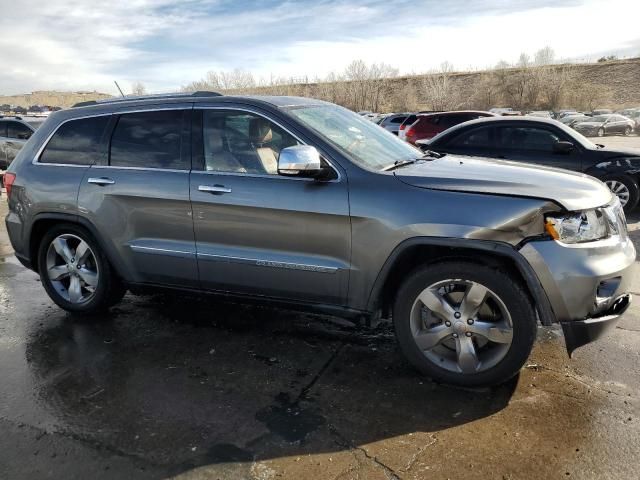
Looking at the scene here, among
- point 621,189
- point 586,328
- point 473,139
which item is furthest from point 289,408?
point 621,189

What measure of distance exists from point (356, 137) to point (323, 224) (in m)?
0.85

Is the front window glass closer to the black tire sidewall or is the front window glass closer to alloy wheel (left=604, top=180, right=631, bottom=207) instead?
the black tire sidewall

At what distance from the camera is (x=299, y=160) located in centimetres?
326

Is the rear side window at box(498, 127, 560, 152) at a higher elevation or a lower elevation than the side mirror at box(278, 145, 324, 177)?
lower

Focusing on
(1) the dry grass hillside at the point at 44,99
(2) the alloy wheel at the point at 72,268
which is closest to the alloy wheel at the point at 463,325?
(2) the alloy wheel at the point at 72,268

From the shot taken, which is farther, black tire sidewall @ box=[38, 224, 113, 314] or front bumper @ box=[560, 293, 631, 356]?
black tire sidewall @ box=[38, 224, 113, 314]

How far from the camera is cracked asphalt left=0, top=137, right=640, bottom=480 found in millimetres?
2641

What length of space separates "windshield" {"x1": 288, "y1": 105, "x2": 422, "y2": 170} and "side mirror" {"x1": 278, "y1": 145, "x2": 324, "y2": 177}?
11.4 inches

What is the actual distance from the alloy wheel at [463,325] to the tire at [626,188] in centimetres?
592

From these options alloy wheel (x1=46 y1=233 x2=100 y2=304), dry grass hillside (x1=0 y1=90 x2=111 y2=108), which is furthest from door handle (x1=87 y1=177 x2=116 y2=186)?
dry grass hillside (x1=0 y1=90 x2=111 y2=108)

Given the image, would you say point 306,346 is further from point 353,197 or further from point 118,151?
point 118,151

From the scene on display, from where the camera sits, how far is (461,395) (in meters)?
3.24

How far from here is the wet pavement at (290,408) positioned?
2.64 meters

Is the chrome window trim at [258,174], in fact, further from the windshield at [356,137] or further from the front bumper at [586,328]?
the front bumper at [586,328]
